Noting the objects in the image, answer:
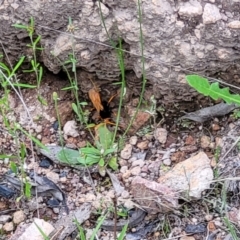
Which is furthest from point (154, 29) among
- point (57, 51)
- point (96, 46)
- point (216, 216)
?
point (216, 216)

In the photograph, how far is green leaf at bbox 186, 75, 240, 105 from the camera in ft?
6.11

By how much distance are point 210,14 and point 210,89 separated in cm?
25

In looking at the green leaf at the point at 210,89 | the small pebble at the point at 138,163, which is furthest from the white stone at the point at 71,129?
the green leaf at the point at 210,89

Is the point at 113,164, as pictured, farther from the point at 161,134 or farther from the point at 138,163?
the point at 161,134

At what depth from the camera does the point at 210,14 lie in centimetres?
193

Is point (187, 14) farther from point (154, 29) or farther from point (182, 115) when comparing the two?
point (182, 115)

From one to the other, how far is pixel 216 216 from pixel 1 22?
0.98 m

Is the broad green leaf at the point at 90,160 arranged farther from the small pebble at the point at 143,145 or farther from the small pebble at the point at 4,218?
the small pebble at the point at 4,218

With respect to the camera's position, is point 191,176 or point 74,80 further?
point 74,80

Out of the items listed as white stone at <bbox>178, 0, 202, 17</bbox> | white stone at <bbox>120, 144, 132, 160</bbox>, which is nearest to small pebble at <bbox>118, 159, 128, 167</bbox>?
white stone at <bbox>120, 144, 132, 160</bbox>

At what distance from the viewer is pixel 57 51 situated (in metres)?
2.08

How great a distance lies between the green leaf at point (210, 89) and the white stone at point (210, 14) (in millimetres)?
198

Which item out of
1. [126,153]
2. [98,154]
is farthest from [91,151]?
[126,153]

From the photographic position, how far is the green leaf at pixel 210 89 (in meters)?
1.86
